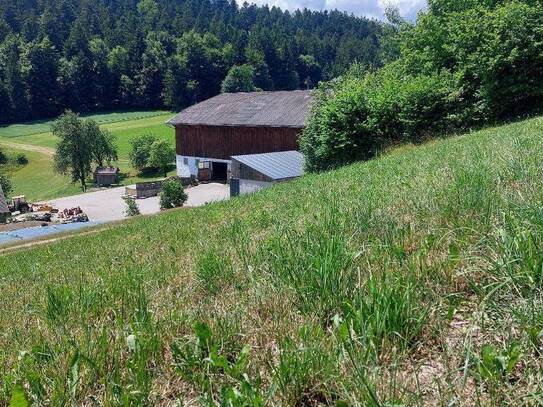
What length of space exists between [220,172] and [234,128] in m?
6.28

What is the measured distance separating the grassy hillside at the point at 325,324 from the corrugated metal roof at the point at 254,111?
119 ft

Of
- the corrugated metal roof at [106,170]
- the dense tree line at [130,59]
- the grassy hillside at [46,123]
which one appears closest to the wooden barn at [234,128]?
the corrugated metal roof at [106,170]

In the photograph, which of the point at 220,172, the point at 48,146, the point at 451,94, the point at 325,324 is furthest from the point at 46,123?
the point at 325,324

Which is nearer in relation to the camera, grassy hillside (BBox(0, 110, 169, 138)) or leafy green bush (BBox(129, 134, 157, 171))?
leafy green bush (BBox(129, 134, 157, 171))

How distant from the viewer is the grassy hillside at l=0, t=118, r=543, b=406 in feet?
6.81

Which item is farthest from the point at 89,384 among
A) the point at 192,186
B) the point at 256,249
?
the point at 192,186

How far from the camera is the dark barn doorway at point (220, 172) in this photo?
161 feet

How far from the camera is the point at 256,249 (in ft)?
14.6

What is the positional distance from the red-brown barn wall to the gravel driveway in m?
3.51

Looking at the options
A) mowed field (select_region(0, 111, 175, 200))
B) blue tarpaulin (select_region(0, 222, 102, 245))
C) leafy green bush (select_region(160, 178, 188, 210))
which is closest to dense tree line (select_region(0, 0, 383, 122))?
mowed field (select_region(0, 111, 175, 200))

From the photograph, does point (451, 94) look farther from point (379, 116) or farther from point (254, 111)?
point (254, 111)

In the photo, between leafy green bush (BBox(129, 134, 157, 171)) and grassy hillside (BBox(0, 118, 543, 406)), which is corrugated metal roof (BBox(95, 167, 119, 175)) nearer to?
leafy green bush (BBox(129, 134, 157, 171))

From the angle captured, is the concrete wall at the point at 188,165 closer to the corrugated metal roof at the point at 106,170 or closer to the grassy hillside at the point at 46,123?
the corrugated metal roof at the point at 106,170

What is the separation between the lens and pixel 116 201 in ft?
148
